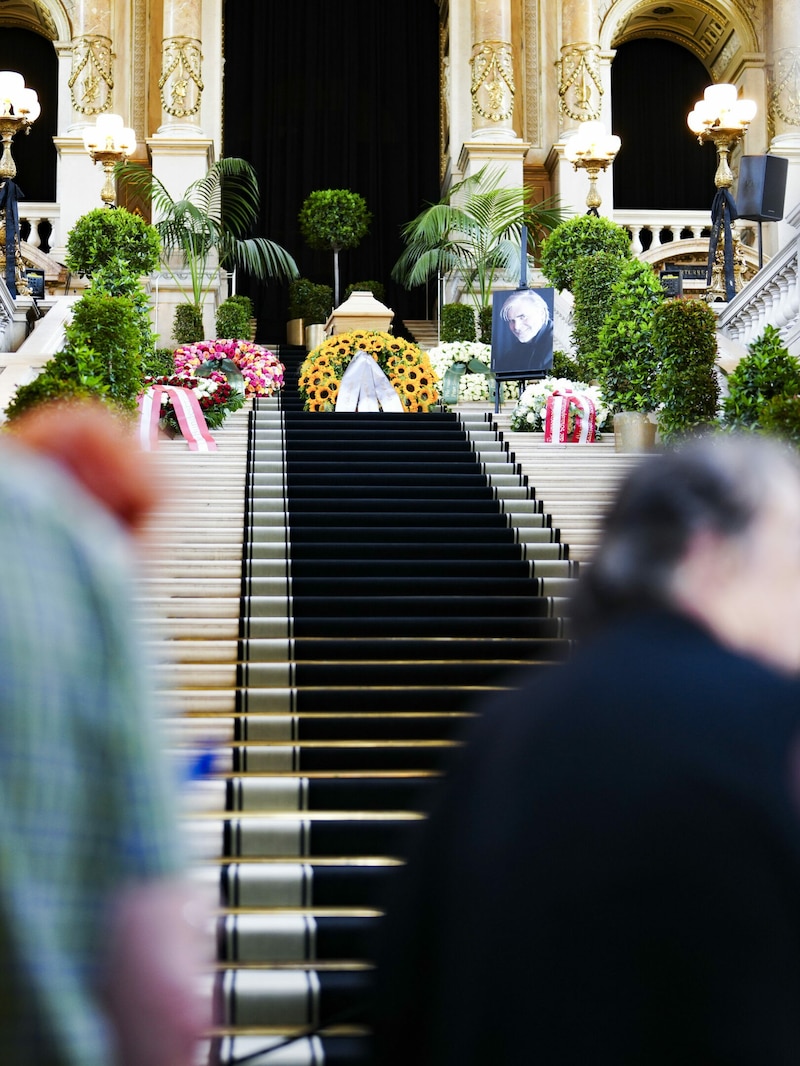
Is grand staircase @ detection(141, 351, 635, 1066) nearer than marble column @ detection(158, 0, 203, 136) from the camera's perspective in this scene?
Yes

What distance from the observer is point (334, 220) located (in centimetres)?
1986

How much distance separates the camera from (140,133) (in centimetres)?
2053

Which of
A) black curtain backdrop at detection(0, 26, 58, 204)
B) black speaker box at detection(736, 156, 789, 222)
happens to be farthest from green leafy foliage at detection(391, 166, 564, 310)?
black curtain backdrop at detection(0, 26, 58, 204)

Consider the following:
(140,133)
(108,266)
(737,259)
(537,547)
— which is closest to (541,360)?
(537,547)

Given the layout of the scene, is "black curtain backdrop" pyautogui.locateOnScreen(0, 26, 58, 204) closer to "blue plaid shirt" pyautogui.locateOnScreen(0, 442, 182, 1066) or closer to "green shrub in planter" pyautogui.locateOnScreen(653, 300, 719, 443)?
"green shrub in planter" pyautogui.locateOnScreen(653, 300, 719, 443)

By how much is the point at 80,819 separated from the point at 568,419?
10.3 metres

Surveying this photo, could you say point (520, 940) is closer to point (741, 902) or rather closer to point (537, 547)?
point (741, 902)

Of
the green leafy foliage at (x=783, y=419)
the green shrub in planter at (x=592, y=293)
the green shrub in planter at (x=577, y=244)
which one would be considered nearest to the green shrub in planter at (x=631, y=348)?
the green shrub in planter at (x=592, y=293)

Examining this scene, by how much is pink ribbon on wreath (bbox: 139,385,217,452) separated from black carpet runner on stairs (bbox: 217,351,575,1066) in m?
0.46

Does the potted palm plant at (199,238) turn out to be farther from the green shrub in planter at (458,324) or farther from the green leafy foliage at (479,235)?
the green shrub in planter at (458,324)

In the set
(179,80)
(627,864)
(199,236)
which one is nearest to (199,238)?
(199,236)

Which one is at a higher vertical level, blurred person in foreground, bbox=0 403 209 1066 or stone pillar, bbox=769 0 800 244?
stone pillar, bbox=769 0 800 244

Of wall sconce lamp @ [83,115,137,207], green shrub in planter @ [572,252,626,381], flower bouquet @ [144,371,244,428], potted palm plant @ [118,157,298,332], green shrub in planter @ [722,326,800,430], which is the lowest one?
green shrub in planter @ [722,326,800,430]

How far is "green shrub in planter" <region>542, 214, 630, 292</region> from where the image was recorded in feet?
51.2
